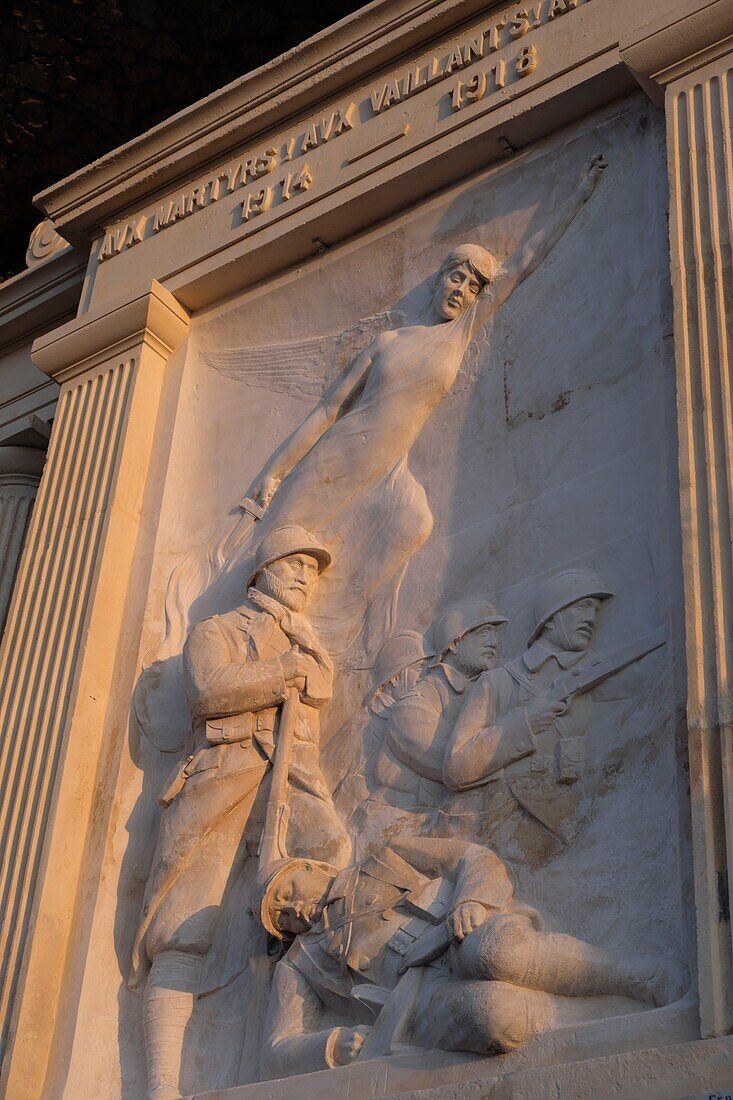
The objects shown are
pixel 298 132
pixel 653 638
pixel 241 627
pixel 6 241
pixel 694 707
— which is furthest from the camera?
pixel 6 241

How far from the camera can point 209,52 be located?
38.0 ft

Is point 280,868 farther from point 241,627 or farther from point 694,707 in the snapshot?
point 694,707

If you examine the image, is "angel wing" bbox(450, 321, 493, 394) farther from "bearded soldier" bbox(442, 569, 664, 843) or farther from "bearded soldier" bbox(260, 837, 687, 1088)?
"bearded soldier" bbox(260, 837, 687, 1088)

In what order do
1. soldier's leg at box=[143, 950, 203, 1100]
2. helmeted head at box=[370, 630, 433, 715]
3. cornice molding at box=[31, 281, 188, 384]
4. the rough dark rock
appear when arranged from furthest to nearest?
the rough dark rock → cornice molding at box=[31, 281, 188, 384] → helmeted head at box=[370, 630, 433, 715] → soldier's leg at box=[143, 950, 203, 1100]

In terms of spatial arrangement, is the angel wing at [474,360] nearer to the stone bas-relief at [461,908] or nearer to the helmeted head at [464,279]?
the helmeted head at [464,279]

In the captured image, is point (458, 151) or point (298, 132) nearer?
point (458, 151)

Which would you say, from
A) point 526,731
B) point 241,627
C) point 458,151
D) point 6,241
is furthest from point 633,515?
point 6,241

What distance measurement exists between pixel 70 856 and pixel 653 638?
2900 mm

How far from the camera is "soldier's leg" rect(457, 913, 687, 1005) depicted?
17.7 feet

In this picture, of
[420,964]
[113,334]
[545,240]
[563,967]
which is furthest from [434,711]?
[113,334]

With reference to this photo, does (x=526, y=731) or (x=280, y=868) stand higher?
(x=526, y=731)

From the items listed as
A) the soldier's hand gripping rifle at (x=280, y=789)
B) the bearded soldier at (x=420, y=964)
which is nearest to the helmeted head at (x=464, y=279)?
the soldier's hand gripping rifle at (x=280, y=789)

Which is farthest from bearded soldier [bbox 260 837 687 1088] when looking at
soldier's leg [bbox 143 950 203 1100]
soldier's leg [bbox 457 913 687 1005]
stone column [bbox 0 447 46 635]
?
stone column [bbox 0 447 46 635]

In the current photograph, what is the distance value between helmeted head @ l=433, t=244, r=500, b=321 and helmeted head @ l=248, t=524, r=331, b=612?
1.29 meters
